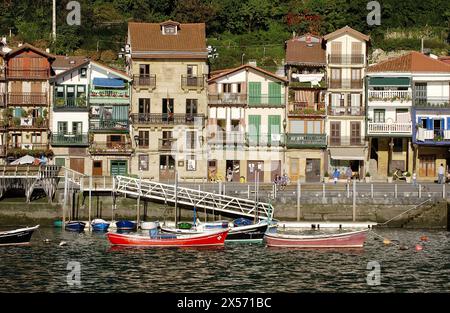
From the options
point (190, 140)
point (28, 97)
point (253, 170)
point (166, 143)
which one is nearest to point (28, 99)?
point (28, 97)

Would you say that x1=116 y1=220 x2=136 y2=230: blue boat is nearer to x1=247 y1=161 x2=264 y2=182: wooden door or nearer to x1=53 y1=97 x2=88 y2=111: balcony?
x1=247 y1=161 x2=264 y2=182: wooden door

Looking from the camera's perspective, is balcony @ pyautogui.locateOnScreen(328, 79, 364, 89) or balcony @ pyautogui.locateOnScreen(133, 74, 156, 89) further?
balcony @ pyautogui.locateOnScreen(328, 79, 364, 89)

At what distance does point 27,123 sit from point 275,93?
21092 mm

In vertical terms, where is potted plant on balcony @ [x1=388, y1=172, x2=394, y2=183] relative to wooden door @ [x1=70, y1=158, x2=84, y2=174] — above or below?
below

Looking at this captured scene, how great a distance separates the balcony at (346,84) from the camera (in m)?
83.1

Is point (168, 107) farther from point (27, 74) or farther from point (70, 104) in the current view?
point (27, 74)

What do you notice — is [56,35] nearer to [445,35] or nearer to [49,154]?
[49,154]

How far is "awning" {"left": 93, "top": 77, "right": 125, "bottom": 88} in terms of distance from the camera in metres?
82.2

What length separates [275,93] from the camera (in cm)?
8288

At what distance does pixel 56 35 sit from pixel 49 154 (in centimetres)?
2561

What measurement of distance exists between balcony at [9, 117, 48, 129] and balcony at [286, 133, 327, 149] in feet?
67.5

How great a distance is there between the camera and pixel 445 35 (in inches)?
4181

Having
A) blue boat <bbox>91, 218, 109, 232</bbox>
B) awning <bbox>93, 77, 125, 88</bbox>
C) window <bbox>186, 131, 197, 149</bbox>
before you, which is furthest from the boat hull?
awning <bbox>93, 77, 125, 88</bbox>
